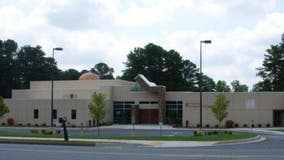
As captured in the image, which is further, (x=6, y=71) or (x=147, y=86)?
(x=6, y=71)

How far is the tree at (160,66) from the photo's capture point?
11888 cm

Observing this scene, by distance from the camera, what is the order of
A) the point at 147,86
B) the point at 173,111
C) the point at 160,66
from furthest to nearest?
the point at 160,66
the point at 173,111
the point at 147,86

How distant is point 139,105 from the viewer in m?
77.4

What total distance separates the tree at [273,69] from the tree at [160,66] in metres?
18.5

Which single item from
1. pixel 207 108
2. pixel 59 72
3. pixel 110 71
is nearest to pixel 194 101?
pixel 207 108

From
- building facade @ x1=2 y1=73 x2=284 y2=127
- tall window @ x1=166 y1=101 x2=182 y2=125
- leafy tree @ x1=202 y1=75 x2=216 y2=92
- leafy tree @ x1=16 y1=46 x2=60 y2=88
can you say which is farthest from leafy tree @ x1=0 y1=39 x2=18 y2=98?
leafy tree @ x1=202 y1=75 x2=216 y2=92

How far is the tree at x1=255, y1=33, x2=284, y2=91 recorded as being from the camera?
10262 cm

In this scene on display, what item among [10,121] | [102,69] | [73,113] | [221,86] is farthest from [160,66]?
[102,69]

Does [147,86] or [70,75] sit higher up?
[70,75]

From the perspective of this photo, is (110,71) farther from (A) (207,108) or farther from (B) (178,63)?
(A) (207,108)

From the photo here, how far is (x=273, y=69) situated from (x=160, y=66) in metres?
24.6

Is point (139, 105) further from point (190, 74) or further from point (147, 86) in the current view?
point (190, 74)

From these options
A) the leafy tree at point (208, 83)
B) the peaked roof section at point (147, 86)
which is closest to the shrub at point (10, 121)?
the peaked roof section at point (147, 86)

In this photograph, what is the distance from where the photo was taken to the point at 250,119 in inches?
2840
